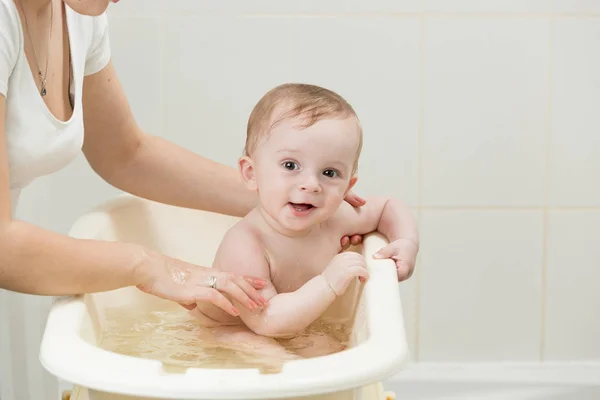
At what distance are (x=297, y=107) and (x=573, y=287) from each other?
110 cm

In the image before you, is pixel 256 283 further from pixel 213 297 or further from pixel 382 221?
pixel 382 221

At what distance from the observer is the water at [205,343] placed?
3.59 ft

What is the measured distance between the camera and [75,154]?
1291 mm

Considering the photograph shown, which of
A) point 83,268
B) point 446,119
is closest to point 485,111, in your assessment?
point 446,119

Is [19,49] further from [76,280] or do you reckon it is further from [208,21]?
[208,21]

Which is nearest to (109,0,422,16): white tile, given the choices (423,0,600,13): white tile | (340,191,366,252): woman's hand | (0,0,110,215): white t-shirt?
(423,0,600,13): white tile

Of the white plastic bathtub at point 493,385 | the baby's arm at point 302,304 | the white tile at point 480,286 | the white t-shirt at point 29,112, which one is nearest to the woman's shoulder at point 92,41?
the white t-shirt at point 29,112

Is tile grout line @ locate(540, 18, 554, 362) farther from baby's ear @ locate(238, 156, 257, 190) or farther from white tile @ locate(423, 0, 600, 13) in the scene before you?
baby's ear @ locate(238, 156, 257, 190)

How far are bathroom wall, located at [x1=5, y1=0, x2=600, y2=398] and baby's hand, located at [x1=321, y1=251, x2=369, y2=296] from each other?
82 cm

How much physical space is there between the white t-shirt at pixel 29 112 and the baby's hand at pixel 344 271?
42 centimetres

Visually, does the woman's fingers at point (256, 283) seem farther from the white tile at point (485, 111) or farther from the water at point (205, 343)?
the white tile at point (485, 111)

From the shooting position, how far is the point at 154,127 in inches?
76.2

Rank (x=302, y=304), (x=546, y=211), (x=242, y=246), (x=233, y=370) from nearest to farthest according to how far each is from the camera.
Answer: (x=233, y=370)
(x=302, y=304)
(x=242, y=246)
(x=546, y=211)

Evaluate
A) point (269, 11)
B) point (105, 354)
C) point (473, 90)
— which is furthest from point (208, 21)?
point (105, 354)
